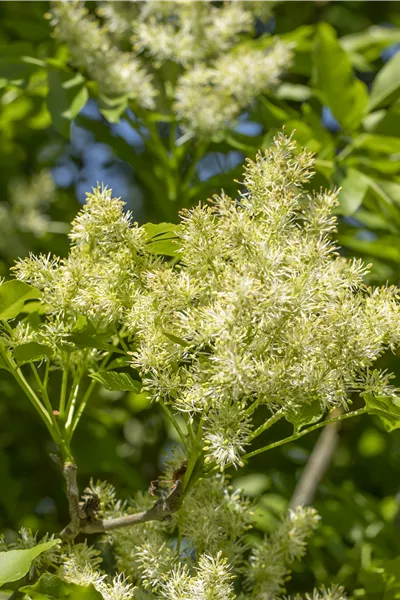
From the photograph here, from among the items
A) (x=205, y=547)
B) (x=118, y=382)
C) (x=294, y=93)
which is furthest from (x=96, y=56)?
(x=205, y=547)

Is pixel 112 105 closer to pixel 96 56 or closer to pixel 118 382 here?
pixel 96 56

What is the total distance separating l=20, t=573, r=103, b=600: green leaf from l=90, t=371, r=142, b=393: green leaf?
0.33m

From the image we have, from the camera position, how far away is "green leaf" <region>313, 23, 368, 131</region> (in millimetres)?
2410

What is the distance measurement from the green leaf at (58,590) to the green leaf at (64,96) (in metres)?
1.24

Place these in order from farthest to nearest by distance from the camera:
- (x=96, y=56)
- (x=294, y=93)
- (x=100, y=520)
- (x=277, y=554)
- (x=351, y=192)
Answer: (x=294, y=93)
(x=96, y=56)
(x=351, y=192)
(x=277, y=554)
(x=100, y=520)

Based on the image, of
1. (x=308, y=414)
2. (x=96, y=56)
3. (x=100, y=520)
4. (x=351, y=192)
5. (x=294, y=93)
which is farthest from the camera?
(x=294, y=93)

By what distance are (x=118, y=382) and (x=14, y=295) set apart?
9.3 inches

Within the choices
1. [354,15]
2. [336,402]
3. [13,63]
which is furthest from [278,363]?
[354,15]

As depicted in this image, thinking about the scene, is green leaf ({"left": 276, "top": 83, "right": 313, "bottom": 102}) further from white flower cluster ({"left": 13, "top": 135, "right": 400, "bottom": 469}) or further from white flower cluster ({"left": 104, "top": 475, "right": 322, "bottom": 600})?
white flower cluster ({"left": 104, "top": 475, "right": 322, "bottom": 600})

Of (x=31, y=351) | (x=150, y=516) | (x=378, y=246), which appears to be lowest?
(x=378, y=246)

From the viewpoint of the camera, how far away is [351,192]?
214 cm

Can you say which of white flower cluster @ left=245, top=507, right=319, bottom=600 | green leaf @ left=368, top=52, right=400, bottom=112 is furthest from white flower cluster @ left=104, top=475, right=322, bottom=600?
green leaf @ left=368, top=52, right=400, bottom=112

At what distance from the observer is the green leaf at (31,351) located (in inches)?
56.3

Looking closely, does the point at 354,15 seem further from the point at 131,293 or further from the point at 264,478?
the point at 131,293
